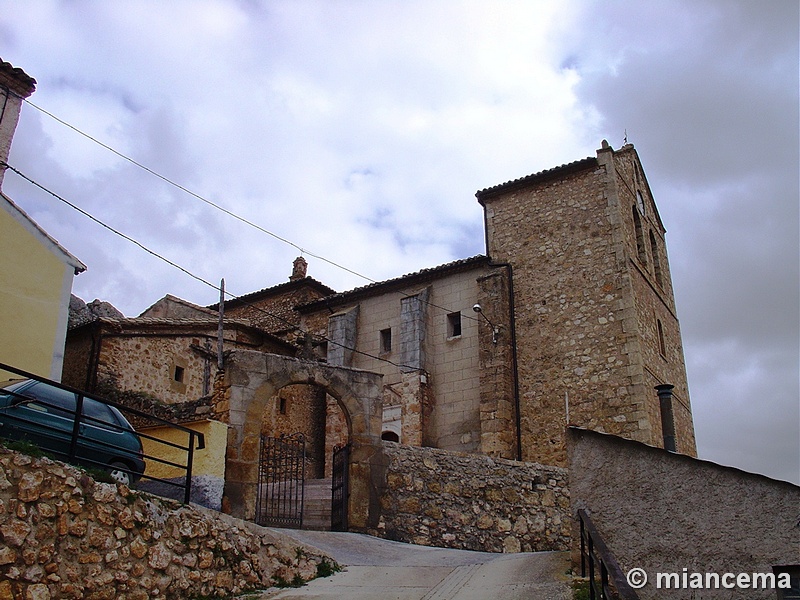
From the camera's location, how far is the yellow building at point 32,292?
12.6 metres

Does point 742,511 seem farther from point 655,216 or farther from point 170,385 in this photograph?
point 655,216

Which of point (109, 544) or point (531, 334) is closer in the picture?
point (109, 544)

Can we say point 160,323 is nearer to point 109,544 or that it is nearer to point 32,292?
point 32,292

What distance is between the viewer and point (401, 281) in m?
23.0

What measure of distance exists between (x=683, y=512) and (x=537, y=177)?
15091 millimetres

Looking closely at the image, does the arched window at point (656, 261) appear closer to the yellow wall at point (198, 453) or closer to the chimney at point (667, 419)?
the chimney at point (667, 419)

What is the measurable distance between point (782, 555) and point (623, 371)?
37.3 ft

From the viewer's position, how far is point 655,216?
81.6 feet

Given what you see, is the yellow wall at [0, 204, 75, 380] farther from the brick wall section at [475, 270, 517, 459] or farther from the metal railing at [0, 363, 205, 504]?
the brick wall section at [475, 270, 517, 459]

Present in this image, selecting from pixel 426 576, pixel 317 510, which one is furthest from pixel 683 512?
pixel 317 510

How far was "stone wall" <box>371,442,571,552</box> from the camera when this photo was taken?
1374cm

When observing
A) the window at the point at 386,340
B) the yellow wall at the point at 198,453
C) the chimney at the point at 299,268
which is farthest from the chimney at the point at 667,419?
the chimney at the point at 299,268

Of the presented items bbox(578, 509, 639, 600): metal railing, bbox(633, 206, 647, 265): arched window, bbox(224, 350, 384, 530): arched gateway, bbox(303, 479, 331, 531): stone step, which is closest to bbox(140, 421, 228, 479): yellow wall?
bbox(224, 350, 384, 530): arched gateway

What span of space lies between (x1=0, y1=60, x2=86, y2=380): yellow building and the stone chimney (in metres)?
2.39
